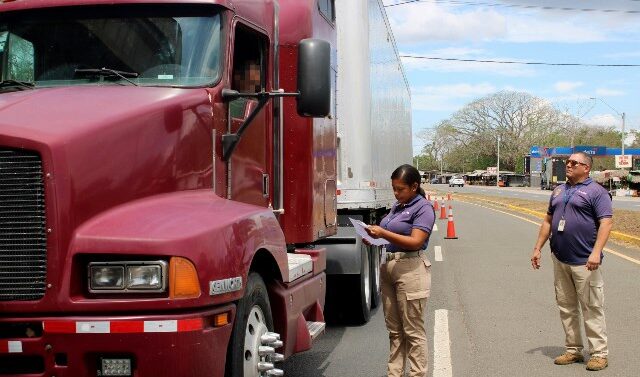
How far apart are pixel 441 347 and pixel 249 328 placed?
3.42 m

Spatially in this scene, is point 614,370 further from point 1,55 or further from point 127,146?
point 1,55

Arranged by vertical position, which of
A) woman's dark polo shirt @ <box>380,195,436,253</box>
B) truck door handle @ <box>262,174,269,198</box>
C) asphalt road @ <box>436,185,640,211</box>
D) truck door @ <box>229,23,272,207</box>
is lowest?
asphalt road @ <box>436,185,640,211</box>

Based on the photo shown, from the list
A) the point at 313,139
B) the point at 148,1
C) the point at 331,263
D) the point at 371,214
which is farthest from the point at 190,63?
the point at 371,214

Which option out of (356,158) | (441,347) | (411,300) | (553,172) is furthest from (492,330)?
(553,172)

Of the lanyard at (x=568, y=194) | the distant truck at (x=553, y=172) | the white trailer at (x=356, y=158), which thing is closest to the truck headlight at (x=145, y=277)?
the lanyard at (x=568, y=194)

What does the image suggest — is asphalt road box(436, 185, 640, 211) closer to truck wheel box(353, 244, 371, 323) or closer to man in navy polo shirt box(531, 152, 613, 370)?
truck wheel box(353, 244, 371, 323)

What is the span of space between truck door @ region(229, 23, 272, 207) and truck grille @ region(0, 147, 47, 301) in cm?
155

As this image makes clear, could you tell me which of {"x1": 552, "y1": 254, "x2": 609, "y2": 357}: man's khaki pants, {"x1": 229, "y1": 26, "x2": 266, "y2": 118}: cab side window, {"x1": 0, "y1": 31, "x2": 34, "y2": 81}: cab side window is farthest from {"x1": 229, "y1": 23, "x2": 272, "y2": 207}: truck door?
{"x1": 552, "y1": 254, "x2": 609, "y2": 357}: man's khaki pants

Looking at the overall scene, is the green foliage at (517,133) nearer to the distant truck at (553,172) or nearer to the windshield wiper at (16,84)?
the distant truck at (553,172)

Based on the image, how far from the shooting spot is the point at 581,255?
706 cm

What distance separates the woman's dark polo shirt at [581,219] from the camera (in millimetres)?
7039

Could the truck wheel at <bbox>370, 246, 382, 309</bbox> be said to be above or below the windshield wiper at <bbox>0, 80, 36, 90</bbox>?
below

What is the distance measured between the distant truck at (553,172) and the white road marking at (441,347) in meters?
71.0

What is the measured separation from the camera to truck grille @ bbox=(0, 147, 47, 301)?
3.97 metres
